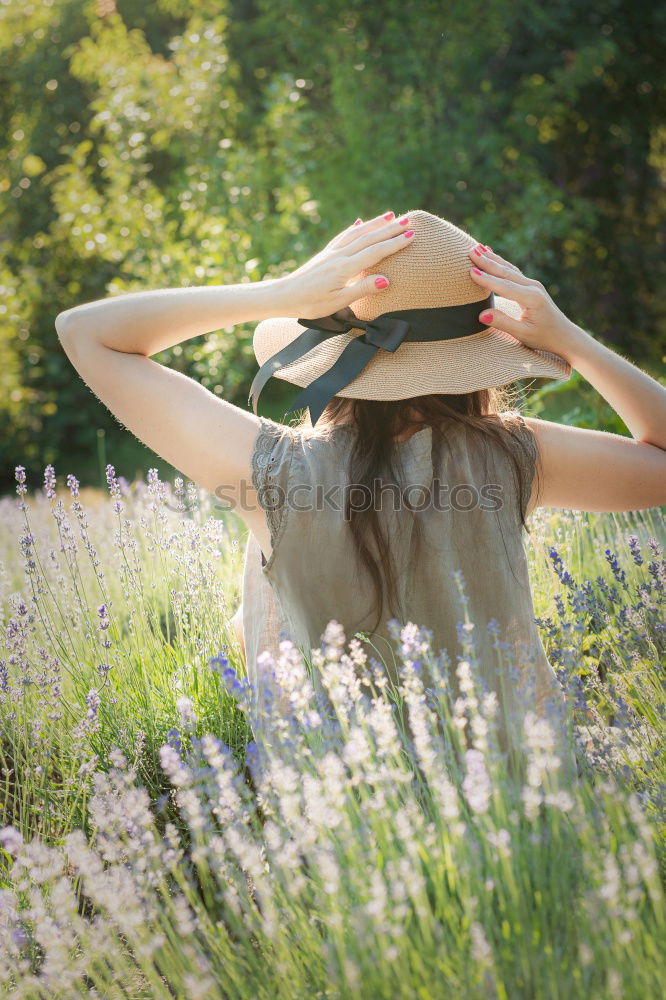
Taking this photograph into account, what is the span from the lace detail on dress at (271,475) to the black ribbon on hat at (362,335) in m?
0.07

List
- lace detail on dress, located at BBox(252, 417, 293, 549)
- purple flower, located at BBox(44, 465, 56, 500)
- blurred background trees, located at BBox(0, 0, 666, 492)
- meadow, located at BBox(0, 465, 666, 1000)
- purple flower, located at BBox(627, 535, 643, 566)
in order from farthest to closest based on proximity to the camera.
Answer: blurred background trees, located at BBox(0, 0, 666, 492) < purple flower, located at BBox(44, 465, 56, 500) < purple flower, located at BBox(627, 535, 643, 566) < lace detail on dress, located at BBox(252, 417, 293, 549) < meadow, located at BBox(0, 465, 666, 1000)

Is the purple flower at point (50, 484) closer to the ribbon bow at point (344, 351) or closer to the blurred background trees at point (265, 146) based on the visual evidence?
the ribbon bow at point (344, 351)

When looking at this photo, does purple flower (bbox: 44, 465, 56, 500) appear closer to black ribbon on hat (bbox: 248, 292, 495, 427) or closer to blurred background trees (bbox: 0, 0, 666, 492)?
black ribbon on hat (bbox: 248, 292, 495, 427)

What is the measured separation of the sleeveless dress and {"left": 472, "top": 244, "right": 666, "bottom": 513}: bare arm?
83 mm

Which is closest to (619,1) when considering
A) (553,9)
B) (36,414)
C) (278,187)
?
(553,9)

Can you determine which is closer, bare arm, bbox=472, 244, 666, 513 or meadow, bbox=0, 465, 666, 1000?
meadow, bbox=0, 465, 666, 1000

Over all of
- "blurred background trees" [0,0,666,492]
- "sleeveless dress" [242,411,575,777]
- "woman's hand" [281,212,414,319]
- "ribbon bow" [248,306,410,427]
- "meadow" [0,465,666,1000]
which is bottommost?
"meadow" [0,465,666,1000]

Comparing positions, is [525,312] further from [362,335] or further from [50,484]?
[50,484]

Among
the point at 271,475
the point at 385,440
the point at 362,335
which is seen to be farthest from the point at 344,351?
the point at 271,475

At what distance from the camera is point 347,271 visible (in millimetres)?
1706

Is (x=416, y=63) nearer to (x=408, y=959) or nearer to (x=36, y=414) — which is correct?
(x=36, y=414)

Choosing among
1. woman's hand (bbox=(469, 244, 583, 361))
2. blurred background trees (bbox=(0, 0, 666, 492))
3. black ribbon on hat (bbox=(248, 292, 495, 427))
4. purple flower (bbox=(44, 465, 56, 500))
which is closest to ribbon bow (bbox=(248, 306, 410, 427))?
black ribbon on hat (bbox=(248, 292, 495, 427))

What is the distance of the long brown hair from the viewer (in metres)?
1.75

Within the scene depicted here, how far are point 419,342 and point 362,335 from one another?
0.12m
